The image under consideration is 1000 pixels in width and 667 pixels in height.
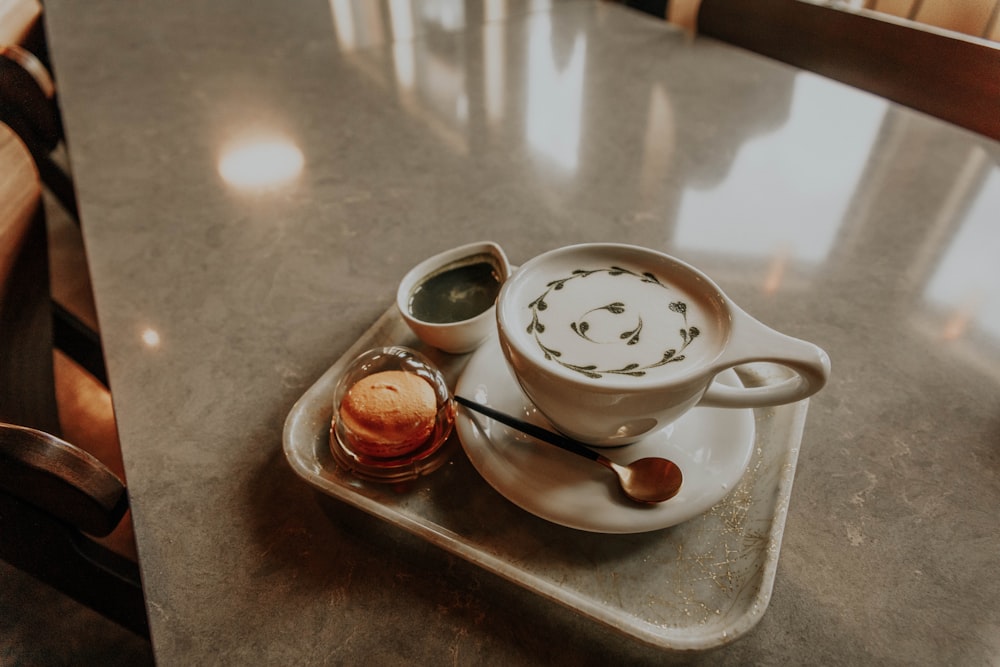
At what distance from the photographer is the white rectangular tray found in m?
0.43

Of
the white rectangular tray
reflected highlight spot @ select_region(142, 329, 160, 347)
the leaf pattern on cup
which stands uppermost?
the leaf pattern on cup

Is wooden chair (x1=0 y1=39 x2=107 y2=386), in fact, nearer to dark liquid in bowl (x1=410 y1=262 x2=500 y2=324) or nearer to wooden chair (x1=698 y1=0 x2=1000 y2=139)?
dark liquid in bowl (x1=410 y1=262 x2=500 y2=324)

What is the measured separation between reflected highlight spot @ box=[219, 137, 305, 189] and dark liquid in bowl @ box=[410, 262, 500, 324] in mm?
470

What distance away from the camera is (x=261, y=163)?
1.02 m

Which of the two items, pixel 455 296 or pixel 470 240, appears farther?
pixel 470 240

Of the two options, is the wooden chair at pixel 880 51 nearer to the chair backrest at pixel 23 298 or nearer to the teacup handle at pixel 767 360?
the teacup handle at pixel 767 360

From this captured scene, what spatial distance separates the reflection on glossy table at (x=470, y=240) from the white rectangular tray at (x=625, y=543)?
0.11ft

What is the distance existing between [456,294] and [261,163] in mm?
580

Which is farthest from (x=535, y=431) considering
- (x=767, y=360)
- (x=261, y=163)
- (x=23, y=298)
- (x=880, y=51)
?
(x=880, y=51)

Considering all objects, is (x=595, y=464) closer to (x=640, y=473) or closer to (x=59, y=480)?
(x=640, y=473)

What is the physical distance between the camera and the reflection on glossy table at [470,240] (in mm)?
457

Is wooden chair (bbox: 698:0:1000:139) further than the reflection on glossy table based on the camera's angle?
Yes

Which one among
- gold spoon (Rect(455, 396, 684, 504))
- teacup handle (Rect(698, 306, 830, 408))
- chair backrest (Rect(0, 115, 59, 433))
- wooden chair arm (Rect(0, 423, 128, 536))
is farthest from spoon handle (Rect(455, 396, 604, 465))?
chair backrest (Rect(0, 115, 59, 433))

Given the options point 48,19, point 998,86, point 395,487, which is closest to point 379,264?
point 395,487
